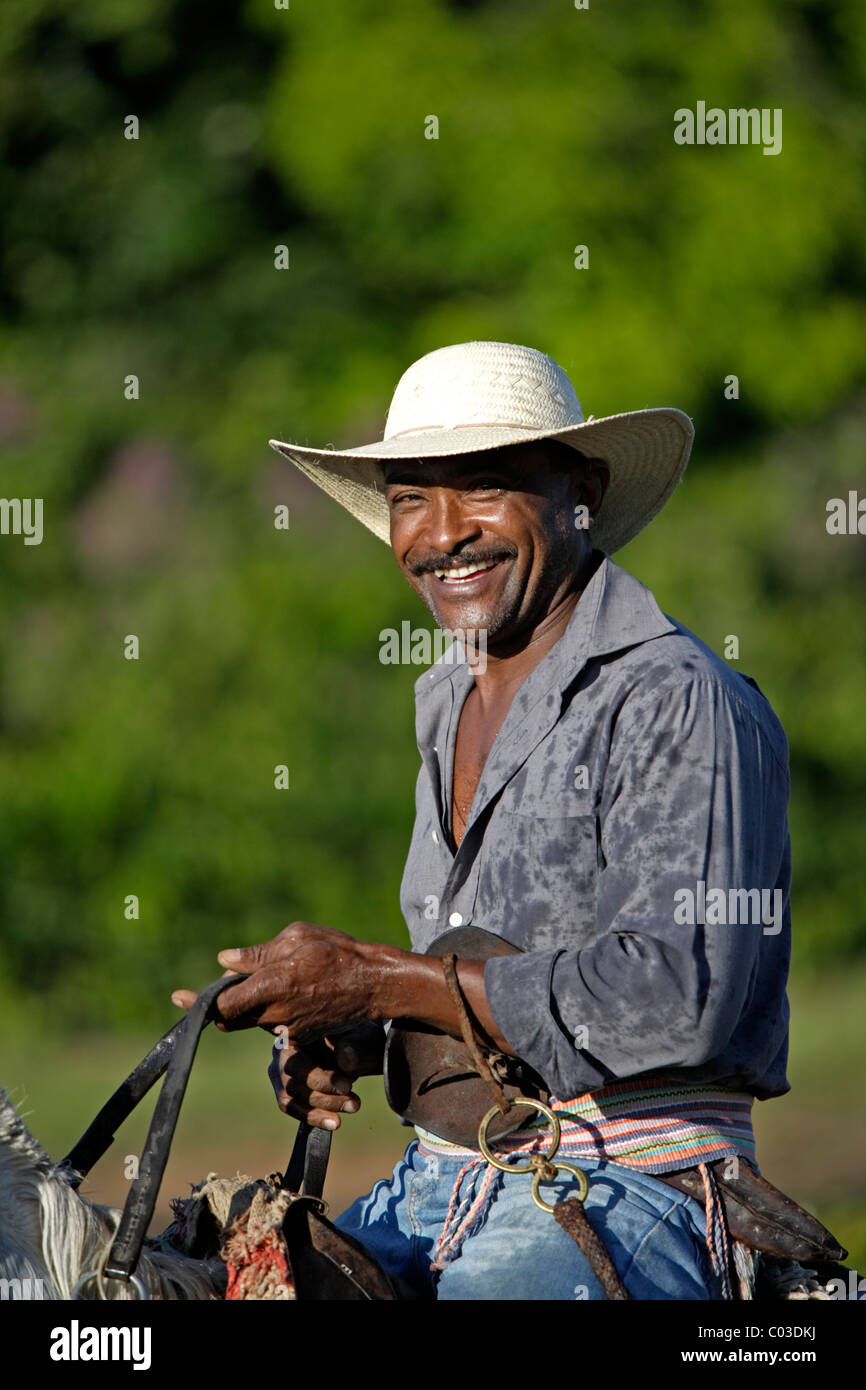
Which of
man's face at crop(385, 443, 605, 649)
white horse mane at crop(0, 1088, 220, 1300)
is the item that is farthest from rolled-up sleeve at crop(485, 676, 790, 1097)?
white horse mane at crop(0, 1088, 220, 1300)

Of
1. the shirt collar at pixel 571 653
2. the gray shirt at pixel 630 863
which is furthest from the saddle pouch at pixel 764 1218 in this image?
the shirt collar at pixel 571 653

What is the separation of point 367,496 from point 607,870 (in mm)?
1145

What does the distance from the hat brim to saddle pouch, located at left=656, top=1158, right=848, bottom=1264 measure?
111cm

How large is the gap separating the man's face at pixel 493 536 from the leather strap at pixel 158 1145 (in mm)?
746

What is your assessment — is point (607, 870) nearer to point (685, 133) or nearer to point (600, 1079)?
point (600, 1079)

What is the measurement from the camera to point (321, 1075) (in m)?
2.35

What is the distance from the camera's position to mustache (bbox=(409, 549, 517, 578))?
2.44 metres

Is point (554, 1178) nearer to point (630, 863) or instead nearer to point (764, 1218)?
point (764, 1218)

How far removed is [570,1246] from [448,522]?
1097 mm

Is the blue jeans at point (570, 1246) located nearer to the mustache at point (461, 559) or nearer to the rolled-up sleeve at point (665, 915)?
the rolled-up sleeve at point (665, 915)

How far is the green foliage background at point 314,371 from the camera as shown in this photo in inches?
282

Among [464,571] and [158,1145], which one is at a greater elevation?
[464,571]

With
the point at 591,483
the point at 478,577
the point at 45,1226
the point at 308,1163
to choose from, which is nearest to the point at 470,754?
the point at 478,577

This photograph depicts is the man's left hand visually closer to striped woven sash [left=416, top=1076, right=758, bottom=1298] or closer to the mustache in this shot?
striped woven sash [left=416, top=1076, right=758, bottom=1298]
